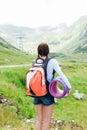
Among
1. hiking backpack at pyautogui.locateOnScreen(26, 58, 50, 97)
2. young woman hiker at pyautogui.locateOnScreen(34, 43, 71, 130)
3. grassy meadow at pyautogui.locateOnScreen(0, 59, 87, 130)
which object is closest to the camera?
hiking backpack at pyautogui.locateOnScreen(26, 58, 50, 97)

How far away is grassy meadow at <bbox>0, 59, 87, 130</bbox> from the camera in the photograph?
18445mm

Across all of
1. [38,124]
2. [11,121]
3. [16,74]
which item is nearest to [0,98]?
[11,121]

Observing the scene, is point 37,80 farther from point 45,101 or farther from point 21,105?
point 21,105

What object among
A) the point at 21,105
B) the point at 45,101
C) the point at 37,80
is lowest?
the point at 21,105

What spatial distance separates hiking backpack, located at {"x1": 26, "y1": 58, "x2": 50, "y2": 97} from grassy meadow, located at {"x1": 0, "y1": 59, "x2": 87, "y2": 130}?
3.93 m

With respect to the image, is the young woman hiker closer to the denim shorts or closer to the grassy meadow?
the denim shorts

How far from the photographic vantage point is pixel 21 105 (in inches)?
1022

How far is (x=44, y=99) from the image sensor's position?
1118 cm

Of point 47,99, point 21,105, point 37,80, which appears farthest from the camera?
point 21,105

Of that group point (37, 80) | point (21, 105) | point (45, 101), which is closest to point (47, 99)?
point (45, 101)

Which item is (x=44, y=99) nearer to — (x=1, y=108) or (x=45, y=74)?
(x=45, y=74)

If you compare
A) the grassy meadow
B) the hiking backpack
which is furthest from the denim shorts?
the grassy meadow

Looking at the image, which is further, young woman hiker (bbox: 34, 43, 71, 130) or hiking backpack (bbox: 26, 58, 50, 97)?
young woman hiker (bbox: 34, 43, 71, 130)

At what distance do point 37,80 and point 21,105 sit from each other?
1520 centimetres
